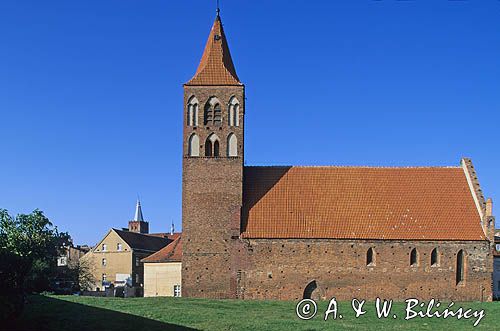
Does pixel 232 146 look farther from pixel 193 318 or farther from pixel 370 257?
pixel 193 318

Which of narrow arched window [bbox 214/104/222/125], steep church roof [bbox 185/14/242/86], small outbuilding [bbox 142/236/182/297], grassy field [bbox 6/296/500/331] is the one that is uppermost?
steep church roof [bbox 185/14/242/86]

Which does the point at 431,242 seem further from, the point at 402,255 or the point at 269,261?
the point at 269,261

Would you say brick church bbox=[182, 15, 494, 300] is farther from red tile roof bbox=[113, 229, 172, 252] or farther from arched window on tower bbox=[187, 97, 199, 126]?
red tile roof bbox=[113, 229, 172, 252]

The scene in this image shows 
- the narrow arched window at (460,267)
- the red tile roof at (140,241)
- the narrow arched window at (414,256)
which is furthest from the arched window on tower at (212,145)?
the red tile roof at (140,241)

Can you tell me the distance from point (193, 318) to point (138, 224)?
3340 inches

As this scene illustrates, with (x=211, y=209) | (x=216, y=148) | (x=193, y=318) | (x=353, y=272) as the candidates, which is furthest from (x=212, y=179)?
(x=193, y=318)

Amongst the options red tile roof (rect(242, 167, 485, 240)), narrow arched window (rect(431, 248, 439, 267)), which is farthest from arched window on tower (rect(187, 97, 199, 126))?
narrow arched window (rect(431, 248, 439, 267))

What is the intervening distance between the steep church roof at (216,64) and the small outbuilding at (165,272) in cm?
1381

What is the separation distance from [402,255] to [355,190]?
542cm

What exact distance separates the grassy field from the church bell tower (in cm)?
666

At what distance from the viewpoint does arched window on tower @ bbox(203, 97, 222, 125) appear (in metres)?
41.7

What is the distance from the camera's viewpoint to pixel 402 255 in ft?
130

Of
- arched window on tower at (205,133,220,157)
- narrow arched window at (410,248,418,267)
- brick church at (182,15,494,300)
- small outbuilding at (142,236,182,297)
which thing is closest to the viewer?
brick church at (182,15,494,300)

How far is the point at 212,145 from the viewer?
4156cm
